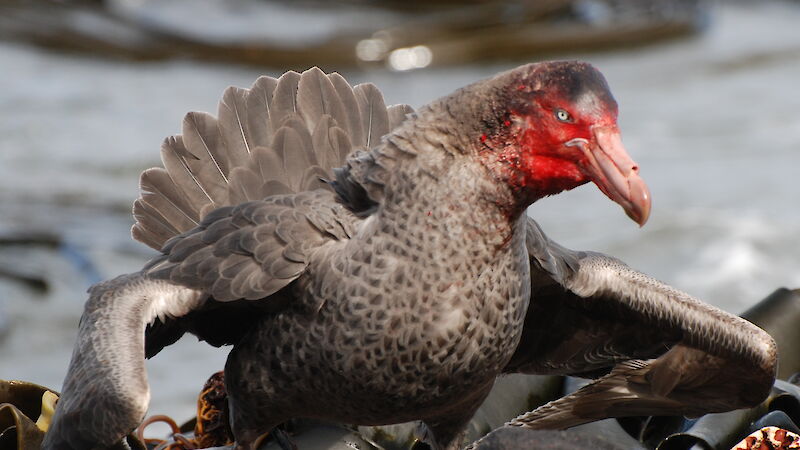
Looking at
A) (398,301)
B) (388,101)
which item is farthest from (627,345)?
(388,101)

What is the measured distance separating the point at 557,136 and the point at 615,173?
7.4 inches

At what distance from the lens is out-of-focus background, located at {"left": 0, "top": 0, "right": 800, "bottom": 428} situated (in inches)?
330

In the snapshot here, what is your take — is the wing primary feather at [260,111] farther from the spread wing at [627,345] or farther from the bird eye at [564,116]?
the bird eye at [564,116]

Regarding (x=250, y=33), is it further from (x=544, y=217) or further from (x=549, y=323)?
(x=549, y=323)

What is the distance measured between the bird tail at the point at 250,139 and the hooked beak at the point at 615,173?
128 centimetres

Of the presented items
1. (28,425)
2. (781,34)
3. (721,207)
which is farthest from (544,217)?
(781,34)

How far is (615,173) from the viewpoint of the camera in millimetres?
3189

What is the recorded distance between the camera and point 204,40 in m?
13.5

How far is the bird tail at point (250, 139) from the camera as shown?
4.31 m

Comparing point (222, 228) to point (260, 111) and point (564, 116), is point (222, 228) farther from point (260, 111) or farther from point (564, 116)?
point (564, 116)

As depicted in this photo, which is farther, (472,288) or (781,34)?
(781,34)

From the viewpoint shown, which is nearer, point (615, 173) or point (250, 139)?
point (615, 173)

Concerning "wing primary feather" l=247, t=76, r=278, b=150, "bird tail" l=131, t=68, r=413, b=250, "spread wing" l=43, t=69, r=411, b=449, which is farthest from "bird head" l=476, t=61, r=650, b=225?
"wing primary feather" l=247, t=76, r=278, b=150

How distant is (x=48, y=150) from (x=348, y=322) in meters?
7.45
